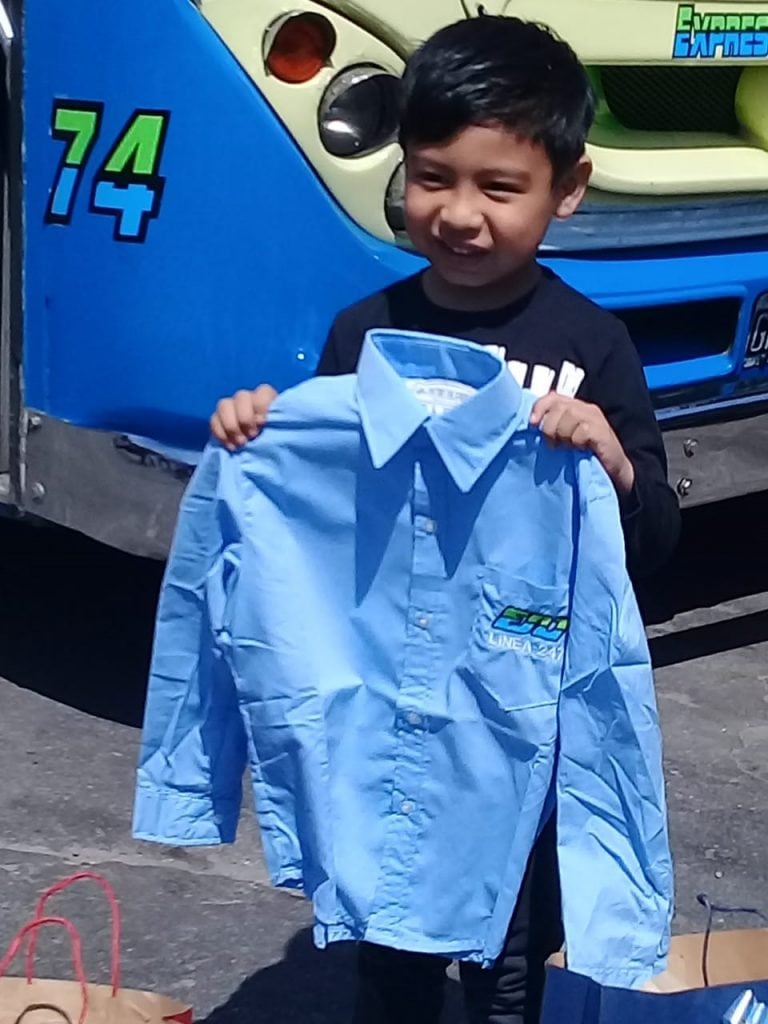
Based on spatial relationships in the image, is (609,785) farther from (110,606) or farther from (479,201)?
(110,606)

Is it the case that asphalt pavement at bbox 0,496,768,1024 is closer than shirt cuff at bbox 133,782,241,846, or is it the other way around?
shirt cuff at bbox 133,782,241,846

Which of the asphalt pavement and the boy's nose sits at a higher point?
the boy's nose

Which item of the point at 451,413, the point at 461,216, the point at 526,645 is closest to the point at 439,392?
the point at 451,413

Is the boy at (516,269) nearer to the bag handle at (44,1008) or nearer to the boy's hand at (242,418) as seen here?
the boy's hand at (242,418)

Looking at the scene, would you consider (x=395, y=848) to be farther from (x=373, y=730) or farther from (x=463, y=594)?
(x=463, y=594)

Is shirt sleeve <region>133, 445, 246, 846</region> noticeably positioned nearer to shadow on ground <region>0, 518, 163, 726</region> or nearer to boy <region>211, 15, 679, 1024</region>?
boy <region>211, 15, 679, 1024</region>

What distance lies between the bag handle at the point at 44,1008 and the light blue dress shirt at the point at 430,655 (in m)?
0.35

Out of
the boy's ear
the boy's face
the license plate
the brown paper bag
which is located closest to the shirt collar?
the boy's face

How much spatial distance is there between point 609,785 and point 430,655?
0.25m

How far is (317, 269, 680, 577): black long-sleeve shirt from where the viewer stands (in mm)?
2262

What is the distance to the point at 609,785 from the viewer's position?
2.21 m

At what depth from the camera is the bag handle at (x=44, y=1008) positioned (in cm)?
243

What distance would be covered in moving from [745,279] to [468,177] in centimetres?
164

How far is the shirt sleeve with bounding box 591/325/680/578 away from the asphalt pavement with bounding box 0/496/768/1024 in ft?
3.31
